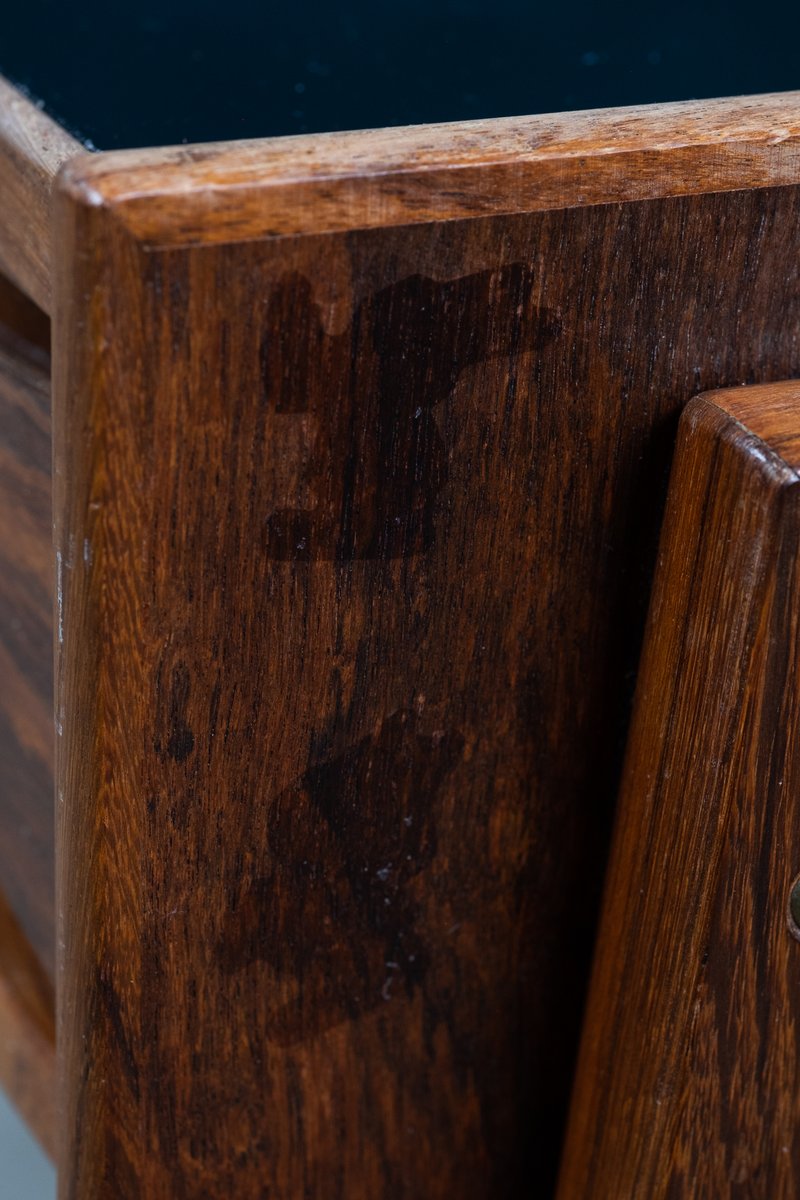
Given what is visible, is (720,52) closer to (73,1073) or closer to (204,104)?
(204,104)

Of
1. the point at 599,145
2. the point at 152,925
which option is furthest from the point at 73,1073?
the point at 599,145

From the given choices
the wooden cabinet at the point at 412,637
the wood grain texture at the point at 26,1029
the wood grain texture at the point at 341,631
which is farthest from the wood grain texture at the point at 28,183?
the wood grain texture at the point at 26,1029

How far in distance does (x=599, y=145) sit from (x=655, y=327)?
5 cm

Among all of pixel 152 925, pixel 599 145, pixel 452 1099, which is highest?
pixel 599 145

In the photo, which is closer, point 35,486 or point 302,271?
A: point 302,271

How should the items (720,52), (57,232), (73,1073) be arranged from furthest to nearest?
1. (720,52)
2. (73,1073)
3. (57,232)

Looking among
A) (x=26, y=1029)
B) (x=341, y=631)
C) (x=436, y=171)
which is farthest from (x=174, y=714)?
(x=26, y=1029)

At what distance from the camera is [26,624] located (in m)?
0.59

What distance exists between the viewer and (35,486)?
1.73ft

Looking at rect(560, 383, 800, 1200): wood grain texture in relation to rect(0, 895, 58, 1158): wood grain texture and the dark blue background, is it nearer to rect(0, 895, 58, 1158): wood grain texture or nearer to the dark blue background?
the dark blue background

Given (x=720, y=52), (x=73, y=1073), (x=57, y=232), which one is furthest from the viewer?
(x=720, y=52)

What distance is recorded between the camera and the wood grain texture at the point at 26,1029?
0.69 meters

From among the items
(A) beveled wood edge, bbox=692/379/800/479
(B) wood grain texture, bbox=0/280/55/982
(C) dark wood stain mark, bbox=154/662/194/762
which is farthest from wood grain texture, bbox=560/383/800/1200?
(B) wood grain texture, bbox=0/280/55/982

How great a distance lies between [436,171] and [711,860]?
20cm
